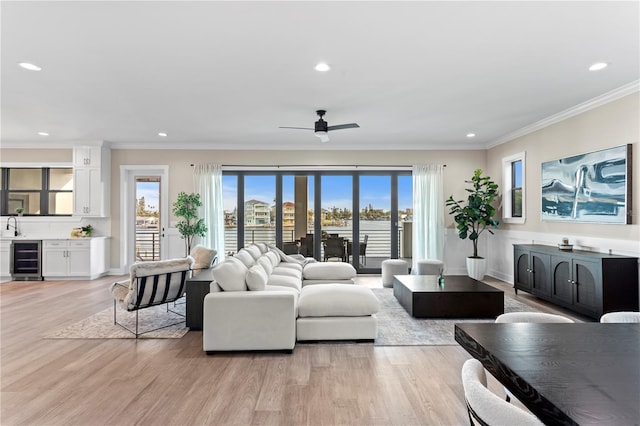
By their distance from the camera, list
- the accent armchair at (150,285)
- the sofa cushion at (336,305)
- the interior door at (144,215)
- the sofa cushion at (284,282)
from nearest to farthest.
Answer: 1. the sofa cushion at (336,305)
2. the accent armchair at (150,285)
3. the sofa cushion at (284,282)
4. the interior door at (144,215)

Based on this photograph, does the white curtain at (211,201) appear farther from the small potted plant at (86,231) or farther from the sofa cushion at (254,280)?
the sofa cushion at (254,280)

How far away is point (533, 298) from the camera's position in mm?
5352

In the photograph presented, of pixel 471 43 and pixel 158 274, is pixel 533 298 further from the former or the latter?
pixel 158 274

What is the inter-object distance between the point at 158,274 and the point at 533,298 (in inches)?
207

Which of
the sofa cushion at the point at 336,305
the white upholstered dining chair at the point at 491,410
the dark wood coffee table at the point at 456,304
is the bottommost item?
the dark wood coffee table at the point at 456,304

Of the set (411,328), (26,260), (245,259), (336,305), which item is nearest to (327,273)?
(245,259)

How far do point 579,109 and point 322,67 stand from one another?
374cm

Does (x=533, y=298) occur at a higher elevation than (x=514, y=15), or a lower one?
lower

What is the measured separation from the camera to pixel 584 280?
411cm

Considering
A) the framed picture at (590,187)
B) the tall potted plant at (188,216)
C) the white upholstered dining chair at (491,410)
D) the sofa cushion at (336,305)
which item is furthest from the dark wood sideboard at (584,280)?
the tall potted plant at (188,216)

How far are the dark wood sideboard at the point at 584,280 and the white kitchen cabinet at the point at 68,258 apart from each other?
7695 mm

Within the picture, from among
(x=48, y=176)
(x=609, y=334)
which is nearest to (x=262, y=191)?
(x=48, y=176)

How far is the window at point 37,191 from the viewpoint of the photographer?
7.25 meters

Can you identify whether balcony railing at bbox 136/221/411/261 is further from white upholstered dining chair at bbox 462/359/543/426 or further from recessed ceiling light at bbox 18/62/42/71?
white upholstered dining chair at bbox 462/359/543/426
